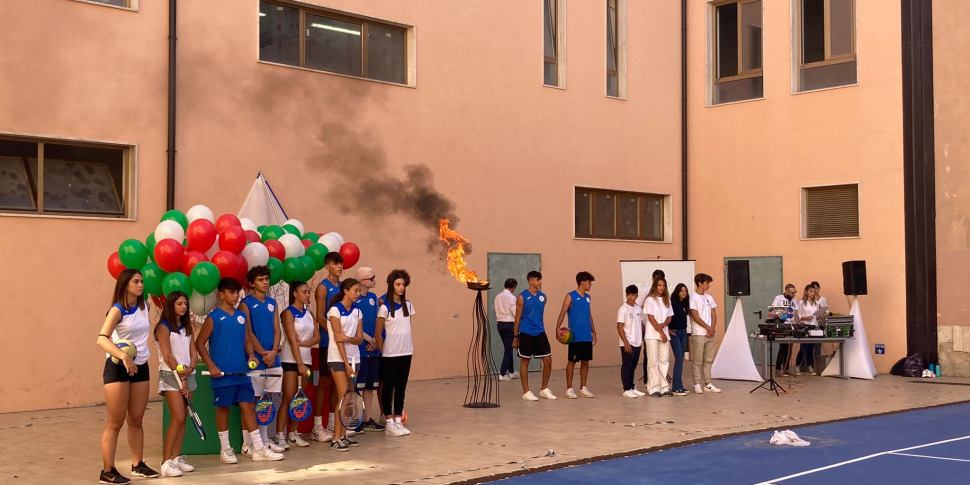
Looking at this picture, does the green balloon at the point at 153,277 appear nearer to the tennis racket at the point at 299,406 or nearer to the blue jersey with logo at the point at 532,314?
the tennis racket at the point at 299,406

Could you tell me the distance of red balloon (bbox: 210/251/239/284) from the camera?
32.0 feet

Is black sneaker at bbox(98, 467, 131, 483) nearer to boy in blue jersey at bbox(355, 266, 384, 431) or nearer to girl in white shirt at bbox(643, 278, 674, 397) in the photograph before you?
boy in blue jersey at bbox(355, 266, 384, 431)

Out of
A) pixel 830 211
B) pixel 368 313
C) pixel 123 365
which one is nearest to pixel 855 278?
pixel 830 211

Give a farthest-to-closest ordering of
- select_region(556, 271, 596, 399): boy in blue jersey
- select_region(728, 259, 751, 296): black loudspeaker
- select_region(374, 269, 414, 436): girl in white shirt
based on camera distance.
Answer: select_region(728, 259, 751, 296): black loudspeaker < select_region(556, 271, 596, 399): boy in blue jersey < select_region(374, 269, 414, 436): girl in white shirt

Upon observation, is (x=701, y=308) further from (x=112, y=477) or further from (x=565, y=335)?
(x=112, y=477)

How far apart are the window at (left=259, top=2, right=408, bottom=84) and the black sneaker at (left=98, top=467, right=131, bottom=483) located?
858 centimetres

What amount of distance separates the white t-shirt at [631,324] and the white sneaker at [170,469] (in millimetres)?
7994

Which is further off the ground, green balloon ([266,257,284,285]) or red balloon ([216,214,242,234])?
red balloon ([216,214,242,234])

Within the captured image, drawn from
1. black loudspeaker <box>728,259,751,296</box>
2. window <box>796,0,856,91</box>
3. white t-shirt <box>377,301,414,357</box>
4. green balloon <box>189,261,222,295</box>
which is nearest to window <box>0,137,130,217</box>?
green balloon <box>189,261,222,295</box>

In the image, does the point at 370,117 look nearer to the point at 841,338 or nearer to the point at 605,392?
the point at 605,392

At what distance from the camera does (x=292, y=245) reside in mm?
10891

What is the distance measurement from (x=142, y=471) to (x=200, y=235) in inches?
90.7

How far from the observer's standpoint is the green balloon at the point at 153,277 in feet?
31.8

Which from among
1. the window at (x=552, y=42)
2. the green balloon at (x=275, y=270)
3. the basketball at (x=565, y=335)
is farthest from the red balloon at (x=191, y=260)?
the window at (x=552, y=42)
